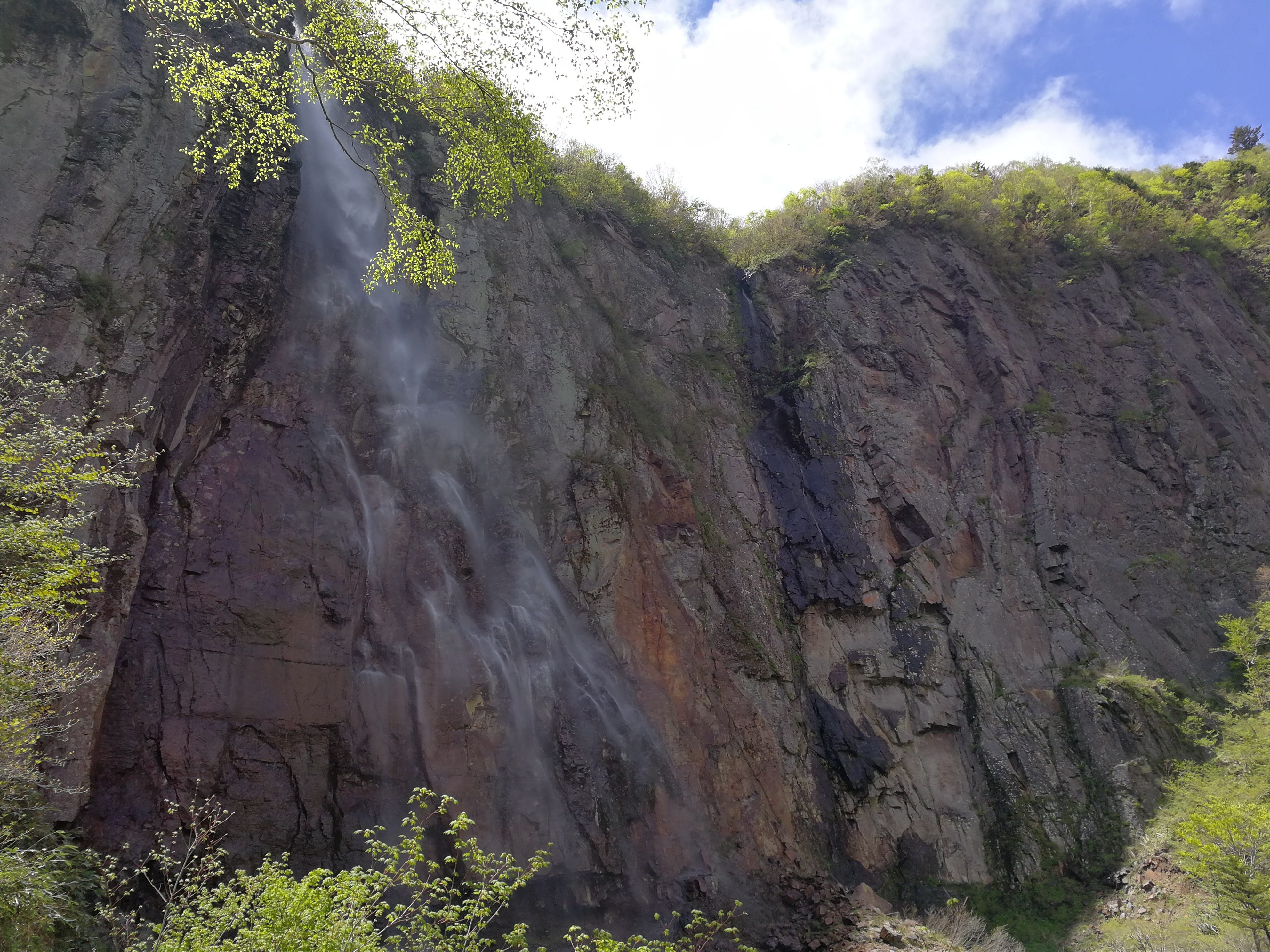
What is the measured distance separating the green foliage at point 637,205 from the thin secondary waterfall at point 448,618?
429 inches

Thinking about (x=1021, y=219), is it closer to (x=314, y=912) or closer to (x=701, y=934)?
(x=701, y=934)

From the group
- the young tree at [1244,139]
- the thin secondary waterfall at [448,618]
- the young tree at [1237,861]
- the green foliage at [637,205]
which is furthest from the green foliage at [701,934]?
the young tree at [1244,139]

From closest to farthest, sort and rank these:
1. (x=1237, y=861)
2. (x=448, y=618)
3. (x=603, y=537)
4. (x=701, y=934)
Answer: (x=701, y=934) < (x=1237, y=861) < (x=448, y=618) < (x=603, y=537)

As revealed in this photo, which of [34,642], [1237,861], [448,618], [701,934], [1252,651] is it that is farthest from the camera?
[1252,651]

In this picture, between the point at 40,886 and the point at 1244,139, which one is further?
the point at 1244,139

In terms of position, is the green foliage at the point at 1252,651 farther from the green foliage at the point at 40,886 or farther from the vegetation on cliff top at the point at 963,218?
the green foliage at the point at 40,886

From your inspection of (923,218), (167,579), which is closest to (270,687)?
(167,579)

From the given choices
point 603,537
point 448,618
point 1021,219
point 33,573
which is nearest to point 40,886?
point 33,573

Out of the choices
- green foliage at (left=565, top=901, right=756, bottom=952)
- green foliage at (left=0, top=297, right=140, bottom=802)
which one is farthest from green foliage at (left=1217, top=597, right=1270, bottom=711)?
green foliage at (left=0, top=297, right=140, bottom=802)

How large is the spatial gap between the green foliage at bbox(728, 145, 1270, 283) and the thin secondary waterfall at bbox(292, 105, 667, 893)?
54.6 feet

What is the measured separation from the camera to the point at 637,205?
31188mm

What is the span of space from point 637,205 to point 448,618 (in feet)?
67.9

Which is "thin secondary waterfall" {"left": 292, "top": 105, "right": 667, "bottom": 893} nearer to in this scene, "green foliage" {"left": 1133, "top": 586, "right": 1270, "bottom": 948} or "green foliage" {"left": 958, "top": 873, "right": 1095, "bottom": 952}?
"green foliage" {"left": 958, "top": 873, "right": 1095, "bottom": 952}

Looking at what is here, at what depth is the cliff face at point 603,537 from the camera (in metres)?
14.0
